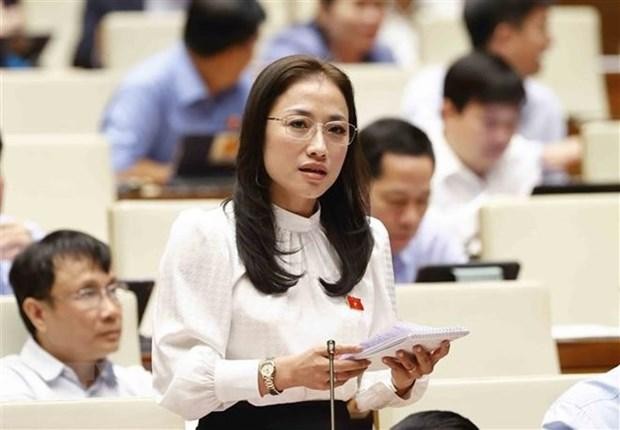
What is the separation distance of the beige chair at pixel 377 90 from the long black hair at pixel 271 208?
266 centimetres

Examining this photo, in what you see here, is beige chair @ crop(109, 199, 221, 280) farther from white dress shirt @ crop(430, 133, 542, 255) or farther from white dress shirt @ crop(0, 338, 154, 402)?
white dress shirt @ crop(430, 133, 542, 255)

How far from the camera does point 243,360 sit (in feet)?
7.28

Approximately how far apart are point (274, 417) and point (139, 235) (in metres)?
1.48

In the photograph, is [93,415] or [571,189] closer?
[93,415]

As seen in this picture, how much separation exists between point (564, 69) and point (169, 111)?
1558mm

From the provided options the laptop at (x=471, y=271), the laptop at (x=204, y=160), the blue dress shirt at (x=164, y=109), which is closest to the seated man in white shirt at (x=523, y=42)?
the blue dress shirt at (x=164, y=109)

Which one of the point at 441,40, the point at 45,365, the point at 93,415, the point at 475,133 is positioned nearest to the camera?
the point at 93,415

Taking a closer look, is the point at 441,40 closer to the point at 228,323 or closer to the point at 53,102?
the point at 53,102

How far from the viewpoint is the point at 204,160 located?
442 centimetres

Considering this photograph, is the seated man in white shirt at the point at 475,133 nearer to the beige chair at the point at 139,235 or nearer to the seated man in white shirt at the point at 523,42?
the seated man in white shirt at the point at 523,42

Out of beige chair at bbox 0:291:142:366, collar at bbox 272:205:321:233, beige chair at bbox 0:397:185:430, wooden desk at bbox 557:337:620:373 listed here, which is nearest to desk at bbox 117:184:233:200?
beige chair at bbox 0:291:142:366

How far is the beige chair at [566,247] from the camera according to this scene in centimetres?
376

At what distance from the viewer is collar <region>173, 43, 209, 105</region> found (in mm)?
4988

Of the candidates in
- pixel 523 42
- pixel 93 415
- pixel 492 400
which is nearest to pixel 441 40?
pixel 523 42
